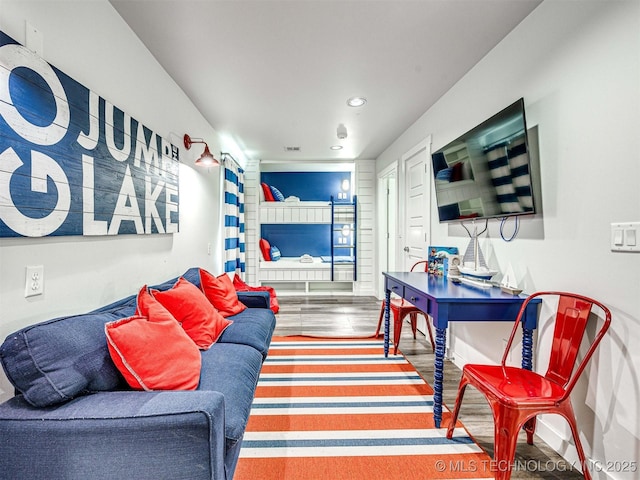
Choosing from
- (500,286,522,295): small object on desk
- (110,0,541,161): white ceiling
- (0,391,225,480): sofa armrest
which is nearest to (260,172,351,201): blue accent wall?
(110,0,541,161): white ceiling

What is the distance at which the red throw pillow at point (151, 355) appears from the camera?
3.97 ft

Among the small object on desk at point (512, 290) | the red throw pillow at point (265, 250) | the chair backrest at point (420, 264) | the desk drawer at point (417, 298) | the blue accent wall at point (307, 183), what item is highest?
the blue accent wall at point (307, 183)

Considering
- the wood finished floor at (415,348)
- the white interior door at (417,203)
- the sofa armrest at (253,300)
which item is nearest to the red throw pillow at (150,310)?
the sofa armrest at (253,300)

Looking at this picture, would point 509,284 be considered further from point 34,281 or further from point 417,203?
point 34,281

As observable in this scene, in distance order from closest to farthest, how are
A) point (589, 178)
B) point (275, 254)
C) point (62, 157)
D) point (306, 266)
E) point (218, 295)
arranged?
point (62, 157) → point (589, 178) → point (218, 295) → point (306, 266) → point (275, 254)

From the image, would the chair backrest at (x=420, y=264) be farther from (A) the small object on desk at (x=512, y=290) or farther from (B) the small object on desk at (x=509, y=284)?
(A) the small object on desk at (x=512, y=290)

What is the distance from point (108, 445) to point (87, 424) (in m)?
0.09

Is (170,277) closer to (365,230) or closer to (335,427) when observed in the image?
(335,427)

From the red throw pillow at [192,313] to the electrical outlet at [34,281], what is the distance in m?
0.58

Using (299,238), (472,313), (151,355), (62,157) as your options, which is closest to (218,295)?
(151,355)

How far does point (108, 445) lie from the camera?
37.4 inches

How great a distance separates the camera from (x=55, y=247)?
141 centimetres

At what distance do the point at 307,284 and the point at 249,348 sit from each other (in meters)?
3.95

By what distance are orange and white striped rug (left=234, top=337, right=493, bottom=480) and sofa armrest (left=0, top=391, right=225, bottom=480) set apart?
27.4 inches
